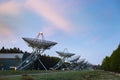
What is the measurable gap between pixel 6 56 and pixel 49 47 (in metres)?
61.5

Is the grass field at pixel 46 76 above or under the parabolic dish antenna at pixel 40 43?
under

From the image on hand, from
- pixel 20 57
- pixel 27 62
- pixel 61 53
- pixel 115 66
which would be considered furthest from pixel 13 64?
pixel 115 66

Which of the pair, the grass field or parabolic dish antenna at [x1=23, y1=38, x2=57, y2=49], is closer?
the grass field

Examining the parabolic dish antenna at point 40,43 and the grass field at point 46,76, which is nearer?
the grass field at point 46,76

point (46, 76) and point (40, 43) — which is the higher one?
point (40, 43)

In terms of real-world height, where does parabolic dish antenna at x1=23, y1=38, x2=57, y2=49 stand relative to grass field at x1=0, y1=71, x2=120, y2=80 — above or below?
above

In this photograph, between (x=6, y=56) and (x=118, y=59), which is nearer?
(x=118, y=59)

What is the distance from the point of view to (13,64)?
146m

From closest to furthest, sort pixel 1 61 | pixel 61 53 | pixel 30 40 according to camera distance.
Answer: pixel 30 40
pixel 1 61
pixel 61 53

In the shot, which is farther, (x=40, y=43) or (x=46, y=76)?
(x=40, y=43)

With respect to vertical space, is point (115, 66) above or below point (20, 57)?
below

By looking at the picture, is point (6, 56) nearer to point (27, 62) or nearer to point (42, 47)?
point (27, 62)

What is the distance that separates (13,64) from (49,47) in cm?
5851

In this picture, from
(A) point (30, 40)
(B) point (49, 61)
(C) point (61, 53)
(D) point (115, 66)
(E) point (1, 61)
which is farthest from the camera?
(B) point (49, 61)
